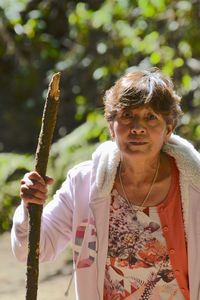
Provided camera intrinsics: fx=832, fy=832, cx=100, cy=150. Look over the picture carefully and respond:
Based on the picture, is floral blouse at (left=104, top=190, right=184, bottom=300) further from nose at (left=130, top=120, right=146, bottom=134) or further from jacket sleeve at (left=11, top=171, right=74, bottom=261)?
nose at (left=130, top=120, right=146, bottom=134)

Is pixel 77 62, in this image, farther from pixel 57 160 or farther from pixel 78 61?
pixel 57 160

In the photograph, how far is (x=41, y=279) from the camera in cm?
603

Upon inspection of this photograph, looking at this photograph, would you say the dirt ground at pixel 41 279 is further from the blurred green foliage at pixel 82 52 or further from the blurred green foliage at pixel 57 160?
the blurred green foliage at pixel 82 52

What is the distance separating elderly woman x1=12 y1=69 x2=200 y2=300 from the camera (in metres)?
2.95

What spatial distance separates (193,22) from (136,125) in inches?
152

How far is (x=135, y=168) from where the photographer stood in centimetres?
304

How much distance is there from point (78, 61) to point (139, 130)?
17.8ft

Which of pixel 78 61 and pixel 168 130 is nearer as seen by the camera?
pixel 168 130

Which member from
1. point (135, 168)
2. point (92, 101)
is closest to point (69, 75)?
point (92, 101)

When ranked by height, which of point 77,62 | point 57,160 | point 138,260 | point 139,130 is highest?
point 77,62

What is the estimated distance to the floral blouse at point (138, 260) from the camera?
116 inches

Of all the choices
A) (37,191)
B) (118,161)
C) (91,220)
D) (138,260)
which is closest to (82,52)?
(118,161)

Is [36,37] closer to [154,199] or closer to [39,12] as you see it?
[39,12]

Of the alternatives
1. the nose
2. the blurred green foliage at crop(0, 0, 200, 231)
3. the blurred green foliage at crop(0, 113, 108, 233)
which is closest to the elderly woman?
the nose
